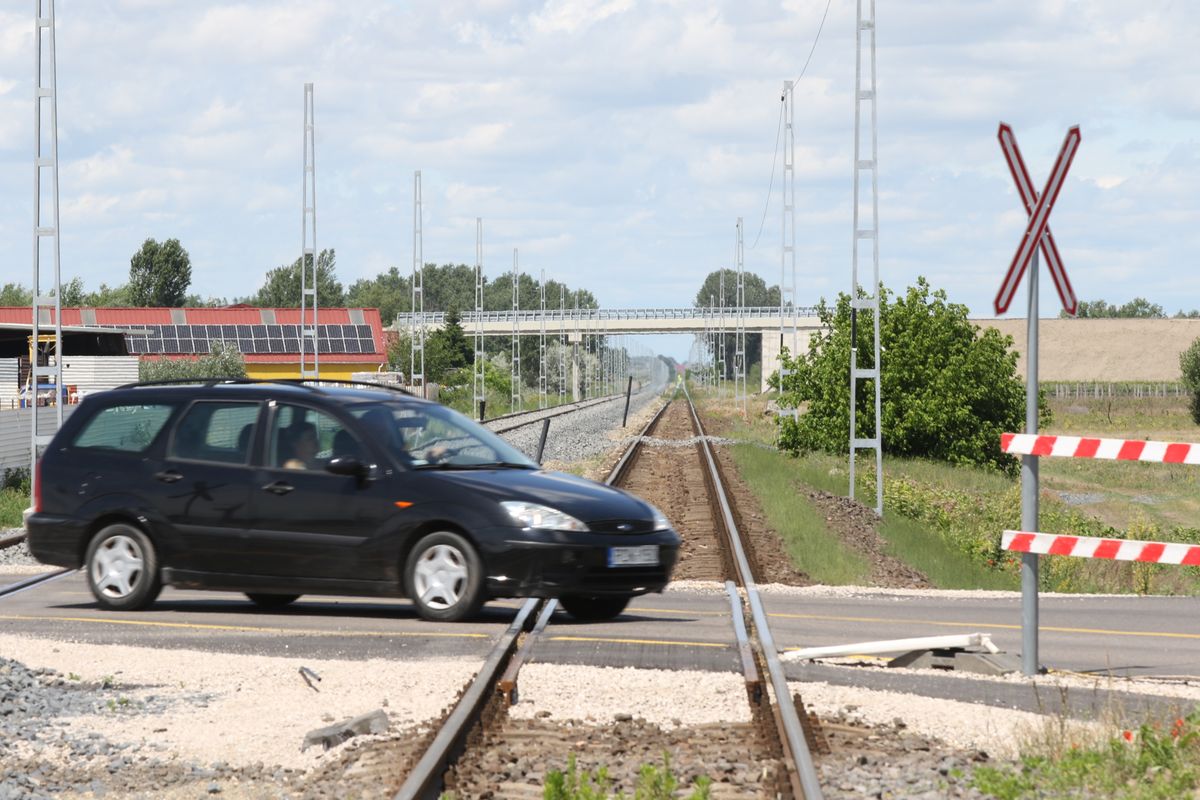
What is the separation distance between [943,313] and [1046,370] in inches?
3710

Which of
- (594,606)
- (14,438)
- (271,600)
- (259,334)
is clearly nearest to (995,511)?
(14,438)

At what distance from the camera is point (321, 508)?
12172mm

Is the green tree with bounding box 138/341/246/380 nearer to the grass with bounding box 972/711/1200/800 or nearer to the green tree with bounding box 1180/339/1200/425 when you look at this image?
the green tree with bounding box 1180/339/1200/425

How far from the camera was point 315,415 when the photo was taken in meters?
12.5

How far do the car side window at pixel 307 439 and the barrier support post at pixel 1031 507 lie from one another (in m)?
4.64

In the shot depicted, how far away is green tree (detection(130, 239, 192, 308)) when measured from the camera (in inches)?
6727

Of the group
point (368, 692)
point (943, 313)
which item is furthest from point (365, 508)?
point (943, 313)

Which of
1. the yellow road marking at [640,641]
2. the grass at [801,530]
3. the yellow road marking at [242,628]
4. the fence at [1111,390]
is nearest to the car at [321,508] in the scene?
the yellow road marking at [242,628]

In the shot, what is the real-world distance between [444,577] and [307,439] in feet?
5.00

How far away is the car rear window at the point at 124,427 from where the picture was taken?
1302 centimetres

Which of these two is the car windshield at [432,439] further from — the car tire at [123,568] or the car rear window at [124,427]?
the car tire at [123,568]

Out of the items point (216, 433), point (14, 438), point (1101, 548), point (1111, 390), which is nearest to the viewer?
point (1101, 548)

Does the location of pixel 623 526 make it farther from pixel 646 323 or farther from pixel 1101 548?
pixel 646 323

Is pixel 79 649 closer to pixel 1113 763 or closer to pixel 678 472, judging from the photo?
pixel 1113 763
